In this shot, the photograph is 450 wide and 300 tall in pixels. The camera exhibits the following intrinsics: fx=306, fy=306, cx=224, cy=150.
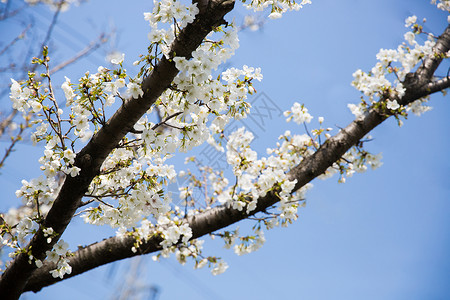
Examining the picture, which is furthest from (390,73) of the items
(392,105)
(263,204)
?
(263,204)

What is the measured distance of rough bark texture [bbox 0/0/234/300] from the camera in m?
1.65

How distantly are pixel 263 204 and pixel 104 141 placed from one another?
1522 millimetres

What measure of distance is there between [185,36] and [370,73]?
293 cm

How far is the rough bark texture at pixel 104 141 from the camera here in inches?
64.8

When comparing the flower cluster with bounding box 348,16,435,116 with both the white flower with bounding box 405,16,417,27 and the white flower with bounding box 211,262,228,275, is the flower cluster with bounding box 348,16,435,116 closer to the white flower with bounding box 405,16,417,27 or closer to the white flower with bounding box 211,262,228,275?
the white flower with bounding box 405,16,417,27

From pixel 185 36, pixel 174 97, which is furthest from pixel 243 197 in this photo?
pixel 185 36

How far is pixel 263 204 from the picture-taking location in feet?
9.16

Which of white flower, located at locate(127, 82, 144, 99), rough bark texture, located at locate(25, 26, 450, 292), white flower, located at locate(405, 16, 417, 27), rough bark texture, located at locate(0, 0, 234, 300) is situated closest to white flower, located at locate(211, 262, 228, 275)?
rough bark texture, located at locate(25, 26, 450, 292)

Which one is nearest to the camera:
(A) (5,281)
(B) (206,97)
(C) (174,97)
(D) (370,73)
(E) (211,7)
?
(E) (211,7)

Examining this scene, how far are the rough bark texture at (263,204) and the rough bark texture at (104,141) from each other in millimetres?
364

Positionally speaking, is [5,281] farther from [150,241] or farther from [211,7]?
[211,7]

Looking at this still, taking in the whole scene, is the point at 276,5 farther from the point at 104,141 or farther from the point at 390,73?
the point at 390,73

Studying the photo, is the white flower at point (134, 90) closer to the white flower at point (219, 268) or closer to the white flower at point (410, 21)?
the white flower at point (219, 268)

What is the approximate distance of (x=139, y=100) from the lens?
5.86 ft
